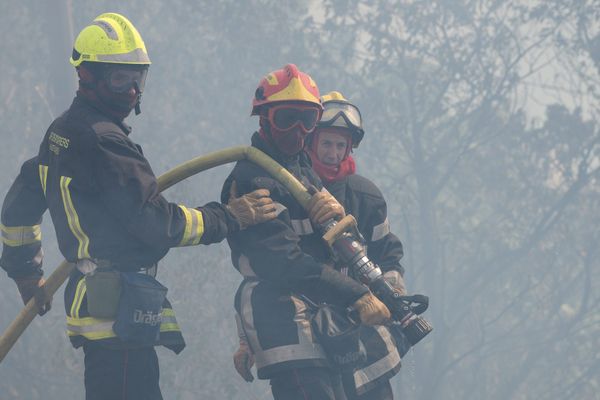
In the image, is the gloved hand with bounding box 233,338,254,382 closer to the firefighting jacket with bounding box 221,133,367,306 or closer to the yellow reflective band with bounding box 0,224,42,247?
the firefighting jacket with bounding box 221,133,367,306

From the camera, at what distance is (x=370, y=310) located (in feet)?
17.3

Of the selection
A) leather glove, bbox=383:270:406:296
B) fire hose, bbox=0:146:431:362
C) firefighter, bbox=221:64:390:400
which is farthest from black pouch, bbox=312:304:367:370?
leather glove, bbox=383:270:406:296

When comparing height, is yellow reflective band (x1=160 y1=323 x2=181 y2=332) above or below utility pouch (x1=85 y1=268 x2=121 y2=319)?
below

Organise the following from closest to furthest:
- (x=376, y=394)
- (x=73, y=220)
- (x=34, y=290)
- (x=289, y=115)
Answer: (x=73, y=220) < (x=289, y=115) < (x=376, y=394) < (x=34, y=290)

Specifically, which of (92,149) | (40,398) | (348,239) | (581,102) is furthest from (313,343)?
(581,102)

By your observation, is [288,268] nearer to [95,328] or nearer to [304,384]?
[304,384]

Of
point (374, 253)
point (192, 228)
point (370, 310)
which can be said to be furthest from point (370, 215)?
point (192, 228)

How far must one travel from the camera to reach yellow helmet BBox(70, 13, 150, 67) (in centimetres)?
494

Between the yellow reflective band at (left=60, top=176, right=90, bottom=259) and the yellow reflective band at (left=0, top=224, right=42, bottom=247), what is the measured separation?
934mm

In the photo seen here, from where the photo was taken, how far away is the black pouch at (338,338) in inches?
214

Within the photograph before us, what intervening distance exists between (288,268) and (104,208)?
41.4 inches

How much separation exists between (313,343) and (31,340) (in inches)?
580

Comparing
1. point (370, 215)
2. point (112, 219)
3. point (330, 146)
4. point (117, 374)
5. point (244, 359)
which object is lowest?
point (244, 359)

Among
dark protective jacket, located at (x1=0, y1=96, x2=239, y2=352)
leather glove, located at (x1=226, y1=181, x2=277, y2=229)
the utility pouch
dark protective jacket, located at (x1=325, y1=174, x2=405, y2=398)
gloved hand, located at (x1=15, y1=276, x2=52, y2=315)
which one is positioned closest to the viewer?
dark protective jacket, located at (x1=0, y1=96, x2=239, y2=352)
